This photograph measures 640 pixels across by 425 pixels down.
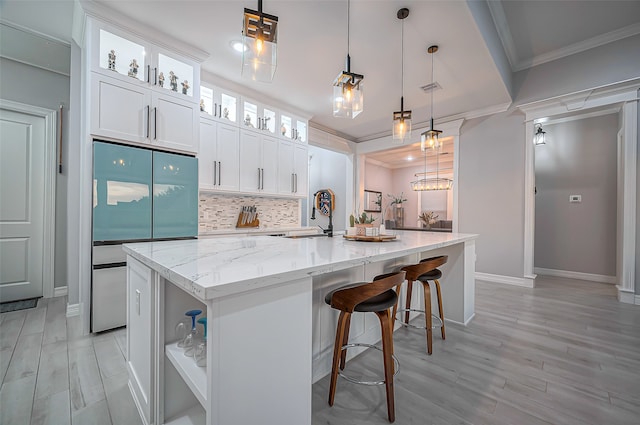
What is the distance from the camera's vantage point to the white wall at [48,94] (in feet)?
10.3

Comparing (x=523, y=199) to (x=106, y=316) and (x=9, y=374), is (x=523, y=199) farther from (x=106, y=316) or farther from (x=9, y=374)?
(x=9, y=374)

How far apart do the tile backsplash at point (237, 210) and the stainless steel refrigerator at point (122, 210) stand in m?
1.00

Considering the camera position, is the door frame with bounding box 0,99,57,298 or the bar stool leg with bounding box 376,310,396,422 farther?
the door frame with bounding box 0,99,57,298

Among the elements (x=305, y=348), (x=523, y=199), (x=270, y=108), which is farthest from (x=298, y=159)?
(x=305, y=348)

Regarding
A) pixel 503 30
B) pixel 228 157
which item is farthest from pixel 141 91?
pixel 503 30

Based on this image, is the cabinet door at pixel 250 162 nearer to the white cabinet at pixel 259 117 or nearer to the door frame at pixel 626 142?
the white cabinet at pixel 259 117

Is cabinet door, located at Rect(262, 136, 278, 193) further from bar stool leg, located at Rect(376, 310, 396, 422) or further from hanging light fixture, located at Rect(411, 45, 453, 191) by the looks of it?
bar stool leg, located at Rect(376, 310, 396, 422)

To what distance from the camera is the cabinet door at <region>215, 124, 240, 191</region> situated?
3.56 metres

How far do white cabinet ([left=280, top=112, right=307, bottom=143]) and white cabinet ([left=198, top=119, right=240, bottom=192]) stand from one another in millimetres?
883

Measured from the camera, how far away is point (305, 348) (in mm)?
954

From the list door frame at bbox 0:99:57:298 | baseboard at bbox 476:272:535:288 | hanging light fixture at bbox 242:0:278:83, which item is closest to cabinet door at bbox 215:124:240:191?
door frame at bbox 0:99:57:298

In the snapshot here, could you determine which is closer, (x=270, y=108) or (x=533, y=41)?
(x=533, y=41)

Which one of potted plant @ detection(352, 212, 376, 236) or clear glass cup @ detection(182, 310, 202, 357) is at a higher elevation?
potted plant @ detection(352, 212, 376, 236)

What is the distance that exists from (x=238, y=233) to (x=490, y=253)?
4.00 metres
